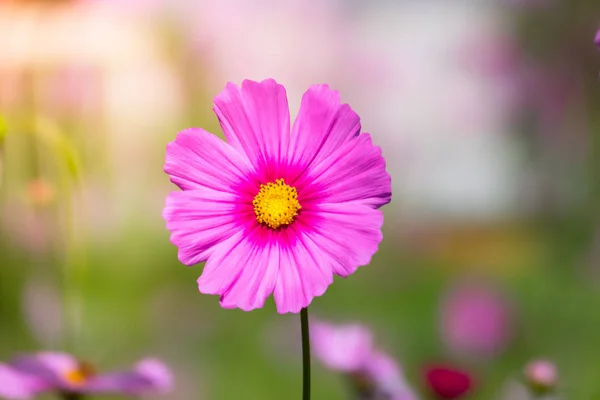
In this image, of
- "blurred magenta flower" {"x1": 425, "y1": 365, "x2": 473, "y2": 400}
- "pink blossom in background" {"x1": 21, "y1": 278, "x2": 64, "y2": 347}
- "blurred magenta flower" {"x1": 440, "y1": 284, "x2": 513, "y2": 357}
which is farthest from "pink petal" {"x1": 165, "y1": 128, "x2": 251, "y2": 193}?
"blurred magenta flower" {"x1": 440, "y1": 284, "x2": 513, "y2": 357}

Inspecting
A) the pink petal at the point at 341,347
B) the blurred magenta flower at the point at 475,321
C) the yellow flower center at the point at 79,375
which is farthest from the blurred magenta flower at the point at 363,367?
the blurred magenta flower at the point at 475,321

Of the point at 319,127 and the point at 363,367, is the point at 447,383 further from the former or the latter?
the point at 319,127

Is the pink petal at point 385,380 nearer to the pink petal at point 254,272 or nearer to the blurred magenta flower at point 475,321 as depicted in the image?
the pink petal at point 254,272

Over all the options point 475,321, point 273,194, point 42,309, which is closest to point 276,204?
point 273,194

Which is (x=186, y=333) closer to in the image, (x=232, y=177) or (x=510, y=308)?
(x=510, y=308)

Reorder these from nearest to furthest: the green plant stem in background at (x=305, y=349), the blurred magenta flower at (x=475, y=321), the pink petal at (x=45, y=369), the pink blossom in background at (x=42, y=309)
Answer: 1. the green plant stem in background at (x=305, y=349)
2. the pink petal at (x=45, y=369)
3. the pink blossom in background at (x=42, y=309)
4. the blurred magenta flower at (x=475, y=321)

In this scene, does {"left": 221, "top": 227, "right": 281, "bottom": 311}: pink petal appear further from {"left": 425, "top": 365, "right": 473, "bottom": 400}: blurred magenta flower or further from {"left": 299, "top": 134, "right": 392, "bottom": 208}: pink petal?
{"left": 425, "top": 365, "right": 473, "bottom": 400}: blurred magenta flower
